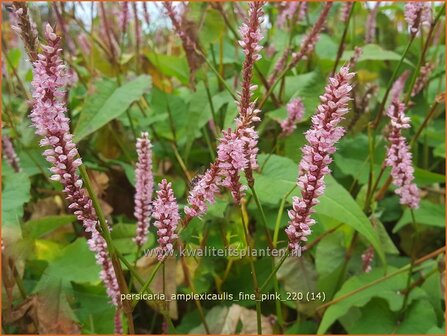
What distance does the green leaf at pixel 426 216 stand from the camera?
1.10 metres

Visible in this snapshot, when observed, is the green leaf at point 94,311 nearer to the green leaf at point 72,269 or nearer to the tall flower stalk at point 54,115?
the green leaf at point 72,269

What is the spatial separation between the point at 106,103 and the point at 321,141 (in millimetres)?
670

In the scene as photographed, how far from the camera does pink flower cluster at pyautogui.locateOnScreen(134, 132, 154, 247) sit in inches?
29.5

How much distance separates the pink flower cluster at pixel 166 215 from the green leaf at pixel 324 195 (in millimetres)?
289

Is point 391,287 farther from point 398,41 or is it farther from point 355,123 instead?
point 398,41

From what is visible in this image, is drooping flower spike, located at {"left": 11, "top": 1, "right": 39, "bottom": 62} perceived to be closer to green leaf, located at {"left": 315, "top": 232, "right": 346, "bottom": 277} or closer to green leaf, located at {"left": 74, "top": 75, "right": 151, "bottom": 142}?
green leaf, located at {"left": 74, "top": 75, "right": 151, "bottom": 142}

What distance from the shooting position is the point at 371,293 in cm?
98

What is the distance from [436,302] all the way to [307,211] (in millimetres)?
556

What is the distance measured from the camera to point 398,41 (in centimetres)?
181

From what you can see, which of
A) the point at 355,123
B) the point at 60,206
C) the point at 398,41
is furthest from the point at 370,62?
the point at 60,206

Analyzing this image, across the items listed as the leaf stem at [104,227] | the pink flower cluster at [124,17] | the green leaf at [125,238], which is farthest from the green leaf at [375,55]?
the leaf stem at [104,227]

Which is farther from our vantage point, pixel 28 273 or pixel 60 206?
pixel 60 206

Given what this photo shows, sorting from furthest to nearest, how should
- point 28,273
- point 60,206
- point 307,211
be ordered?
point 60,206 < point 28,273 < point 307,211

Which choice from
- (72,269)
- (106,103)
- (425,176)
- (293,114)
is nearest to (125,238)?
(72,269)
